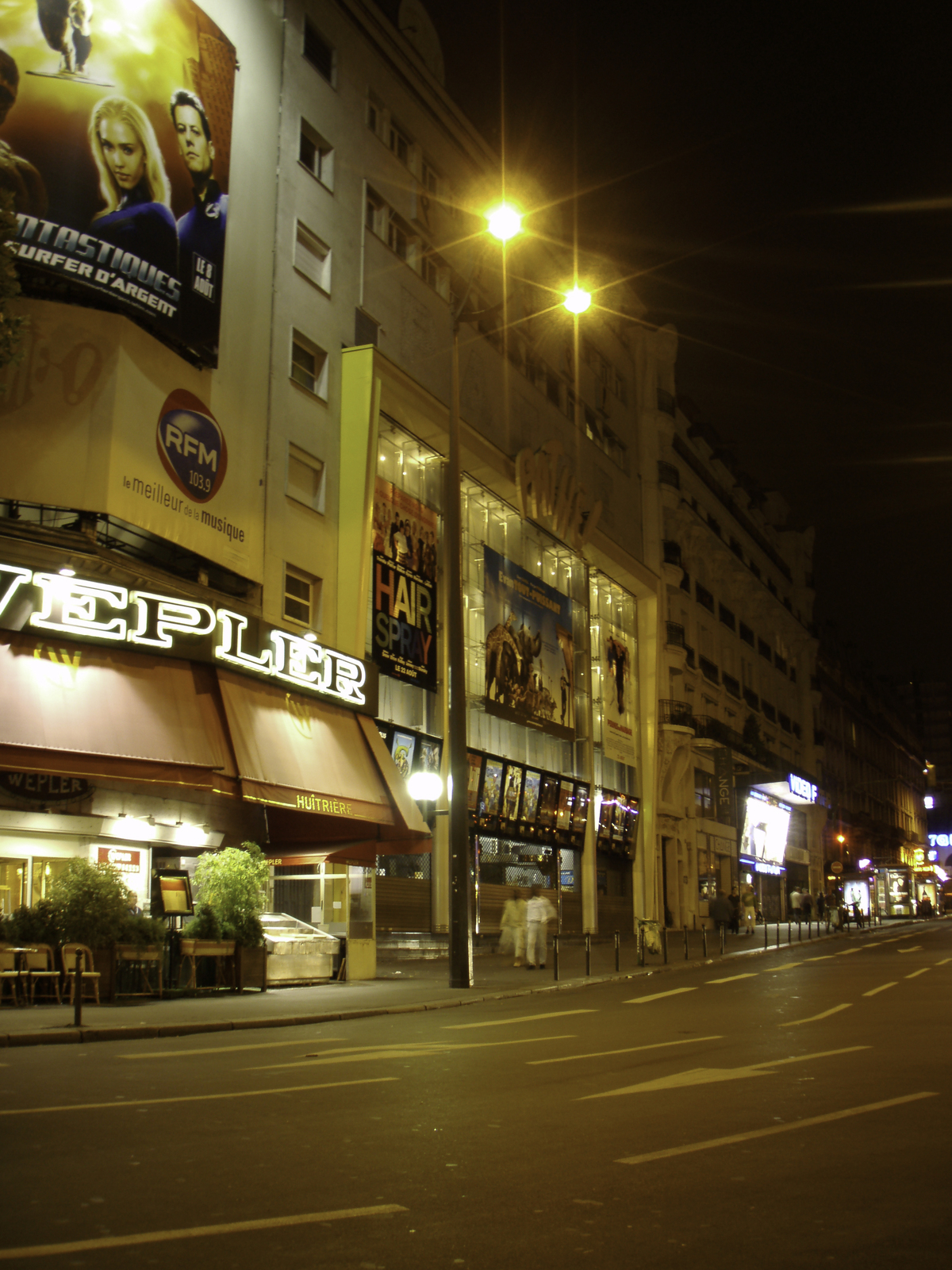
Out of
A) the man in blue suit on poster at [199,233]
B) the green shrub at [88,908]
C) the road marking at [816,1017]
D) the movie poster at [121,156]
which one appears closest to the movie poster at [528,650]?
the man in blue suit on poster at [199,233]

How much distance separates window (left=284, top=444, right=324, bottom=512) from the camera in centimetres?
2547

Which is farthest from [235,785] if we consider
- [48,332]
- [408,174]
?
[408,174]

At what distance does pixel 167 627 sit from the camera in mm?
19391

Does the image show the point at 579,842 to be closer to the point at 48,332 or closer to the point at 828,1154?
the point at 48,332

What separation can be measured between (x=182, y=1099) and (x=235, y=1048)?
396 centimetres

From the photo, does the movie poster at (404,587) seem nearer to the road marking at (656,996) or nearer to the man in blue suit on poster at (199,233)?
the man in blue suit on poster at (199,233)

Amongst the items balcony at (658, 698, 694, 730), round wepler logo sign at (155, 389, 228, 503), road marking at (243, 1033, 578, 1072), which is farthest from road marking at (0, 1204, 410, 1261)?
balcony at (658, 698, 694, 730)

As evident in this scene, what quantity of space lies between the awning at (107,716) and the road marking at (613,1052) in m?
8.82

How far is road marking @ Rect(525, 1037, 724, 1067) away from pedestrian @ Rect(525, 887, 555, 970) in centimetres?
1309

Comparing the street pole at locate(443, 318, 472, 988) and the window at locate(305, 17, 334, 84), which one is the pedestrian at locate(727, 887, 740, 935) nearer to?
the street pole at locate(443, 318, 472, 988)

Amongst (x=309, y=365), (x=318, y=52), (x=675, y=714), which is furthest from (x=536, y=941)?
(x=675, y=714)

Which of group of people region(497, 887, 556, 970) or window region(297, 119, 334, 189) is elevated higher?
window region(297, 119, 334, 189)

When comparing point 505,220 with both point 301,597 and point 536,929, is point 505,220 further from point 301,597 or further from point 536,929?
point 536,929

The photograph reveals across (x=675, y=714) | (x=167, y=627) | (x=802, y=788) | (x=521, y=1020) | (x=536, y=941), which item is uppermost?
(x=675, y=714)
